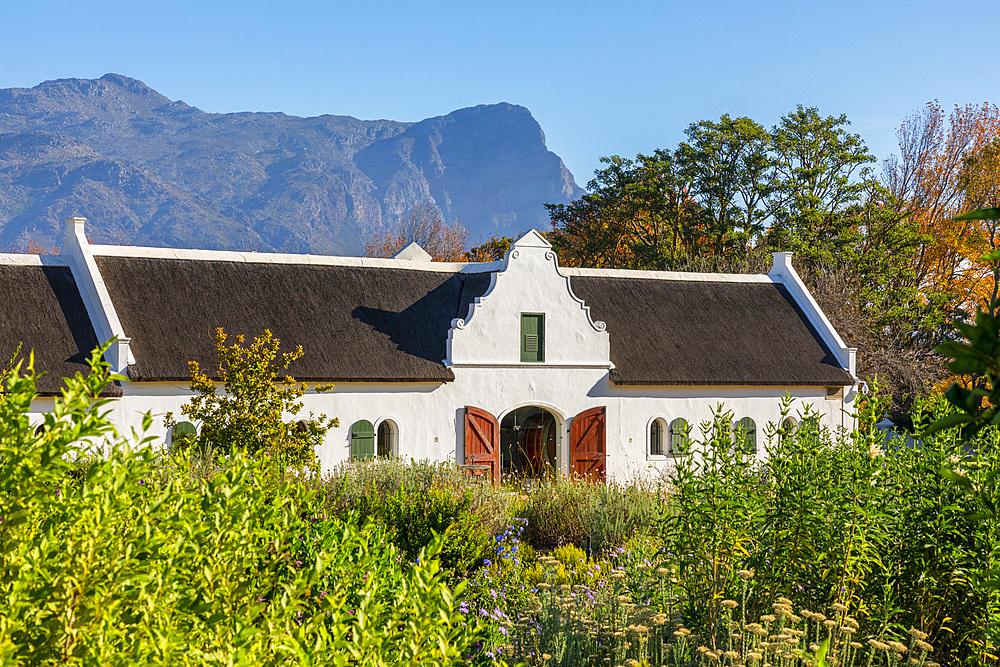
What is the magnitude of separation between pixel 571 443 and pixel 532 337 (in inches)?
119

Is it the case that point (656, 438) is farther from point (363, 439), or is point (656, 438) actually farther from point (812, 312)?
point (363, 439)

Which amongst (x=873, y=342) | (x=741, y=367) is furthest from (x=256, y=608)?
(x=873, y=342)

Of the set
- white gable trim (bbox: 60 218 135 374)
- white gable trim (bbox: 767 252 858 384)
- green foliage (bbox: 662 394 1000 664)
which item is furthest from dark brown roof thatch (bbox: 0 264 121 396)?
white gable trim (bbox: 767 252 858 384)

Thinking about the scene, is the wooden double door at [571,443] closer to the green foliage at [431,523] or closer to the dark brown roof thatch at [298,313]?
the dark brown roof thatch at [298,313]

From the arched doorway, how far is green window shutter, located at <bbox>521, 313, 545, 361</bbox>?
159 cm

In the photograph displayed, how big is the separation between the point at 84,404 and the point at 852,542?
538 cm

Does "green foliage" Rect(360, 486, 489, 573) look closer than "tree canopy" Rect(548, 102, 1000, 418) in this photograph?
Yes

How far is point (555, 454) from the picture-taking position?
2438 centimetres

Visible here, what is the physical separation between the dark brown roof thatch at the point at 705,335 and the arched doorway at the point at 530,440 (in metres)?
2.37

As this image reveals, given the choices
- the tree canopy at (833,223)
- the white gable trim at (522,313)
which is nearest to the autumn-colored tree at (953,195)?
the tree canopy at (833,223)

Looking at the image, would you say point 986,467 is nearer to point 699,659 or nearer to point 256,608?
point 699,659

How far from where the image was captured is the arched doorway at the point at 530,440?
80.8 ft

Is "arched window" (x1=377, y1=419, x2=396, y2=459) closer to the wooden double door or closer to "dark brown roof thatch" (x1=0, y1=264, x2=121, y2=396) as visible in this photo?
the wooden double door

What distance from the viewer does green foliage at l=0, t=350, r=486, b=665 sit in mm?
3264
